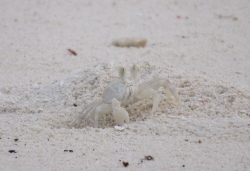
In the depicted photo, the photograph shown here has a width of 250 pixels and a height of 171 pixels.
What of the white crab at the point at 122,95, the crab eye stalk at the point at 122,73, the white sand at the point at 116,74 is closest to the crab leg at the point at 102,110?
the white crab at the point at 122,95

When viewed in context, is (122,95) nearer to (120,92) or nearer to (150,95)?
(120,92)

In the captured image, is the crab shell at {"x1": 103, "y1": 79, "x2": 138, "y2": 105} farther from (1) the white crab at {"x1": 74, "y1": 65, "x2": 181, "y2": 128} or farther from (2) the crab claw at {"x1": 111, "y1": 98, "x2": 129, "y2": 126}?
(2) the crab claw at {"x1": 111, "y1": 98, "x2": 129, "y2": 126}

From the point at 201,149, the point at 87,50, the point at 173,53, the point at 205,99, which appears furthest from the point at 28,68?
the point at 201,149

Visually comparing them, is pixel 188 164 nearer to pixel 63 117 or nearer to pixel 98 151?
pixel 98 151

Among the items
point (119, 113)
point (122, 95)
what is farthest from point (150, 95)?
point (119, 113)

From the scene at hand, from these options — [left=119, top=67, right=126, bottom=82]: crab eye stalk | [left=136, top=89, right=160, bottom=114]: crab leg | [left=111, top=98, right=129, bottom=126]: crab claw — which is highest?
[left=119, top=67, right=126, bottom=82]: crab eye stalk

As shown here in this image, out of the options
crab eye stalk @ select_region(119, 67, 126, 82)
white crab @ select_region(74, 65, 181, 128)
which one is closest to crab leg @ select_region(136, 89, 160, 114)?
white crab @ select_region(74, 65, 181, 128)

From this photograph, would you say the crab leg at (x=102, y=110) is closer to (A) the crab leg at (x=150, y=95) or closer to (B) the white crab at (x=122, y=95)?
(B) the white crab at (x=122, y=95)
